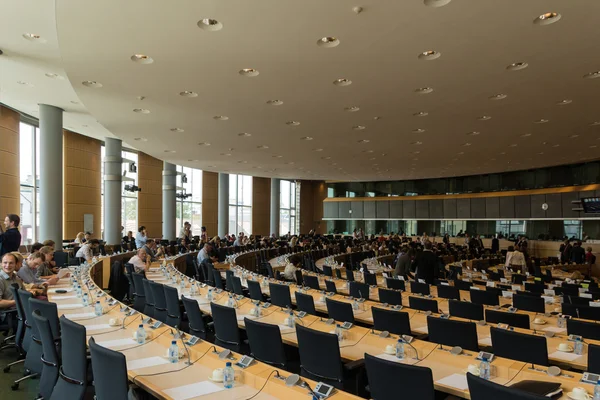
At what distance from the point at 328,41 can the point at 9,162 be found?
13918 mm

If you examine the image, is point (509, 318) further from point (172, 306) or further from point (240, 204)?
point (240, 204)

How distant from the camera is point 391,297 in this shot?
7430 millimetres

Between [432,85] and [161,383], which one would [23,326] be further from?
[432,85]

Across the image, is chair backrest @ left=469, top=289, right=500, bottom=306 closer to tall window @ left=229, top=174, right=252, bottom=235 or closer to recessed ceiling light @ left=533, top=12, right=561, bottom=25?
recessed ceiling light @ left=533, top=12, right=561, bottom=25

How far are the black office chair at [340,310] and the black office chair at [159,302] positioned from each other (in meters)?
2.49

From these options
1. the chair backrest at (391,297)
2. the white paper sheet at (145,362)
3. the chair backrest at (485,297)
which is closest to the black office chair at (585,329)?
the chair backrest at (485,297)

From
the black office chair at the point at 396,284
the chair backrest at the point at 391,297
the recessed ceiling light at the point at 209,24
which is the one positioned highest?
the recessed ceiling light at the point at 209,24

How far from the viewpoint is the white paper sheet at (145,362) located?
3.65 metres

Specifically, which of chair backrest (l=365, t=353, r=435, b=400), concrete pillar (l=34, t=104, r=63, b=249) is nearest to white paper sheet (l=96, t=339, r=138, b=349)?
chair backrest (l=365, t=353, r=435, b=400)

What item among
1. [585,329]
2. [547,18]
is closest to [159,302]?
[585,329]

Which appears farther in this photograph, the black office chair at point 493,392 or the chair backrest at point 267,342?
the chair backrest at point 267,342

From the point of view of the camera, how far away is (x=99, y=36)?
5.80 m

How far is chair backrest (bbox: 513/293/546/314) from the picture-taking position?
7113mm

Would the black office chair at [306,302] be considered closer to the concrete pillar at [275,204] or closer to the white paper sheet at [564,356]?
the white paper sheet at [564,356]
